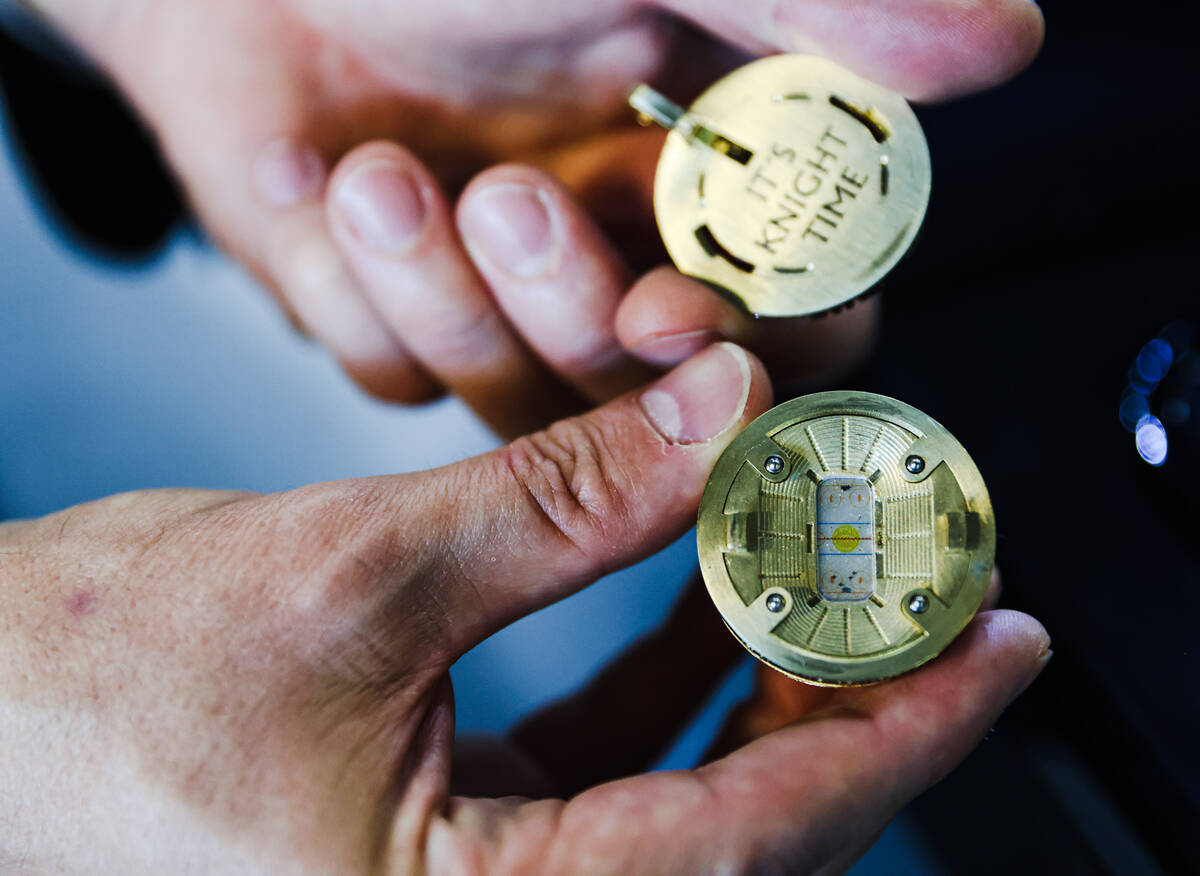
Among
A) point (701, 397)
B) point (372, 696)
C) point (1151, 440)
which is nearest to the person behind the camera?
point (372, 696)

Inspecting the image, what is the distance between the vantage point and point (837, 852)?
29.9 inches

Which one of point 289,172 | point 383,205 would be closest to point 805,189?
point 383,205

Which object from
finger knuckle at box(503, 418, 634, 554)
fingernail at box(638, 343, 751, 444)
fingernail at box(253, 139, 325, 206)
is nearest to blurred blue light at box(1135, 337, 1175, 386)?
fingernail at box(638, 343, 751, 444)

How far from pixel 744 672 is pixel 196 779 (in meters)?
0.89

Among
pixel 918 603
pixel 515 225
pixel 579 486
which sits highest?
pixel 515 225

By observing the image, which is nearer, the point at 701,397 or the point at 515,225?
the point at 701,397

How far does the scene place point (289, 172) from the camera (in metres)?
1.33

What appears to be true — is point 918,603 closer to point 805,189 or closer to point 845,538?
point 845,538

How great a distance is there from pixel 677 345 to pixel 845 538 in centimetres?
31

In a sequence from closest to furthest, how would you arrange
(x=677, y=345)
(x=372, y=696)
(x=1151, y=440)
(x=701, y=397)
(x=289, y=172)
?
(x=372, y=696), (x=701, y=397), (x=677, y=345), (x=1151, y=440), (x=289, y=172)

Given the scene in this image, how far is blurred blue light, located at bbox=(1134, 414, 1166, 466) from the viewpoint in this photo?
1061 mm

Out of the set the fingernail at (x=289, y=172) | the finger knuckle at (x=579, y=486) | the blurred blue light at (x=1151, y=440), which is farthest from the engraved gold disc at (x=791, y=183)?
the fingernail at (x=289, y=172)

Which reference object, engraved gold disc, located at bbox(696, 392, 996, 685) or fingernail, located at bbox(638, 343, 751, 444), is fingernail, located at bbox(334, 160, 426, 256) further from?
engraved gold disc, located at bbox(696, 392, 996, 685)

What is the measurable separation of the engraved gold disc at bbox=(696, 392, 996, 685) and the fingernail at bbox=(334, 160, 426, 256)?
593 millimetres
